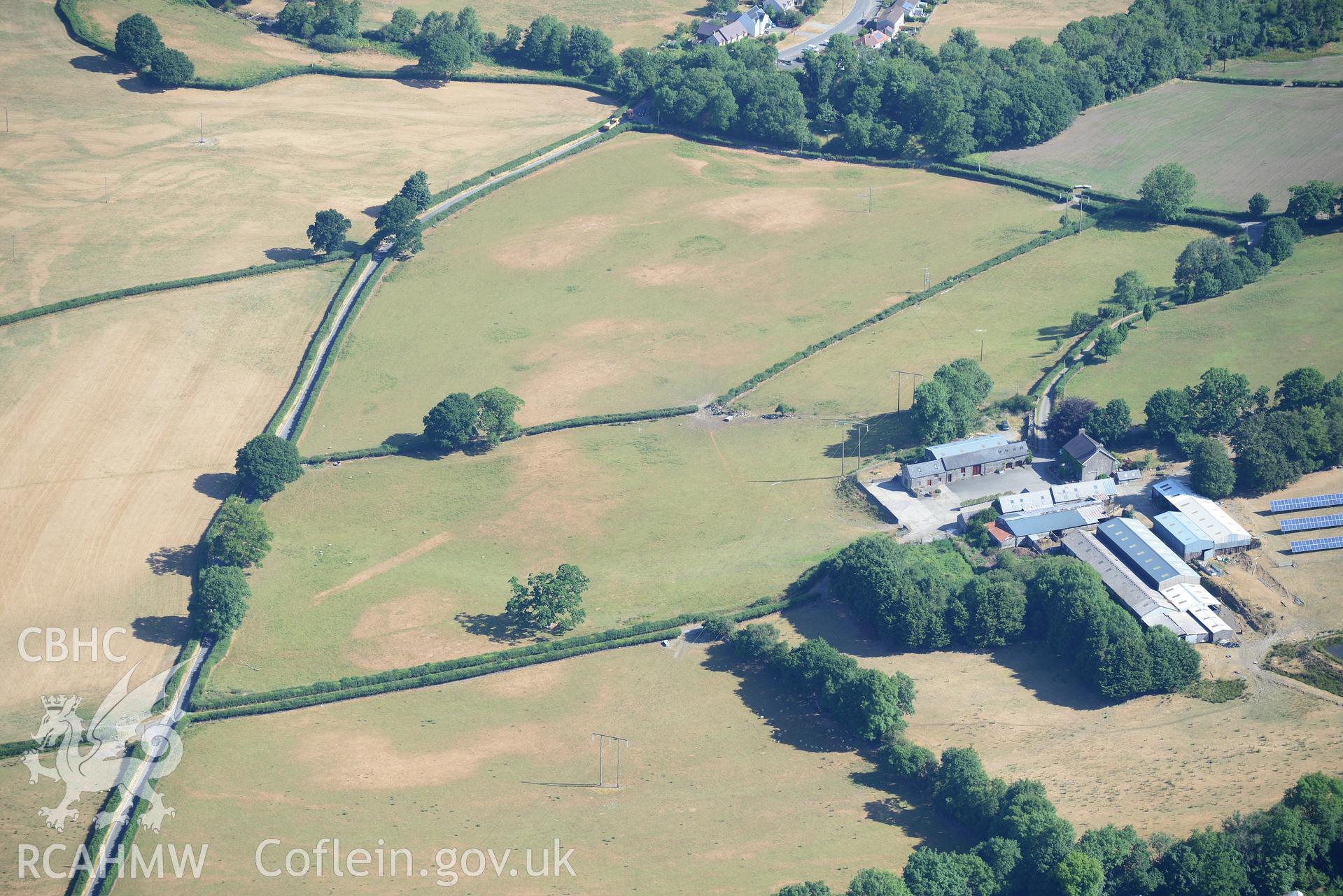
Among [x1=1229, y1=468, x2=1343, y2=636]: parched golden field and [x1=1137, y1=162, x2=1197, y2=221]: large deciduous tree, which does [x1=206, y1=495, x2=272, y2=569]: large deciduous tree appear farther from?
[x1=1137, y1=162, x2=1197, y2=221]: large deciduous tree

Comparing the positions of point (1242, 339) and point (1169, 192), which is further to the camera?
point (1169, 192)

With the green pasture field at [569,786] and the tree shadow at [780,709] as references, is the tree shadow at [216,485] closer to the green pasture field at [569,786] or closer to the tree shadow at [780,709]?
the green pasture field at [569,786]

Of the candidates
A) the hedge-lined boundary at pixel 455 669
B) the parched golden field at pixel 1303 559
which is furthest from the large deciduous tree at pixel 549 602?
the parched golden field at pixel 1303 559

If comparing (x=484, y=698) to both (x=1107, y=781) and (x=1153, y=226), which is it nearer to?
(x=1107, y=781)

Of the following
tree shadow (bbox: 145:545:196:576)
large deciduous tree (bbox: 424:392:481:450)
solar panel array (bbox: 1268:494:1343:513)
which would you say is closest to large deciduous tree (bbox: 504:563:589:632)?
large deciduous tree (bbox: 424:392:481:450)

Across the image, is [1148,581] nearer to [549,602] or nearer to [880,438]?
[880,438]

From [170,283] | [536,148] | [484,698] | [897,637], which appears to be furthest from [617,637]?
[536,148]

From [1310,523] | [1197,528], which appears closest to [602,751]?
[1197,528]
